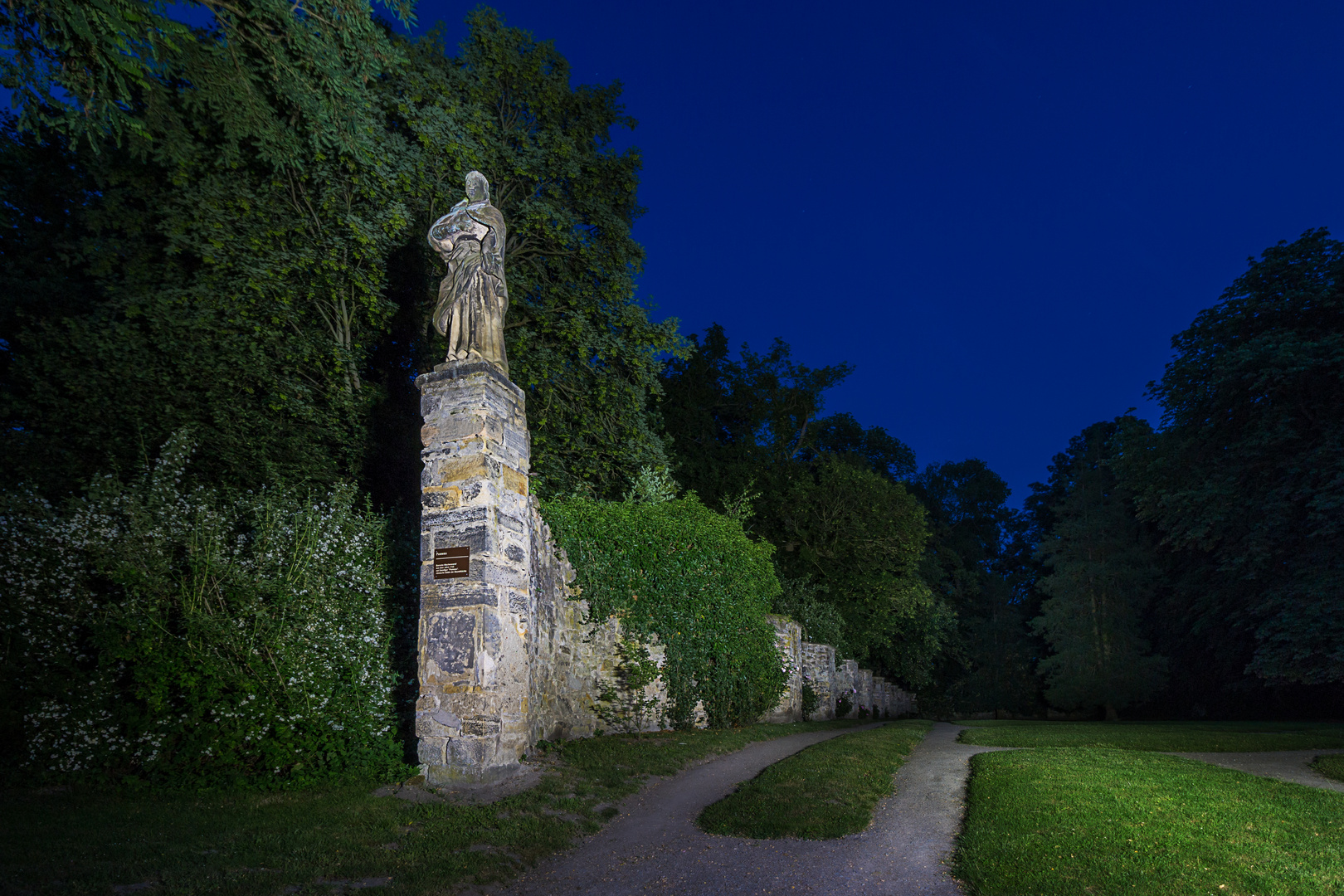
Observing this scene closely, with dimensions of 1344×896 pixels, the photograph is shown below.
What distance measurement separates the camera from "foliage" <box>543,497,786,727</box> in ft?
35.8

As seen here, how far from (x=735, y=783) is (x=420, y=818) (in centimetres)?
380

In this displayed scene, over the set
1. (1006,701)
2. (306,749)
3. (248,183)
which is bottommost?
(1006,701)

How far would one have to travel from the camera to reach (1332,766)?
927cm

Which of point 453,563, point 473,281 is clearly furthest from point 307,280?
point 453,563

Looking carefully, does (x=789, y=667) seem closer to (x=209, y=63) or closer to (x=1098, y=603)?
(x=1098, y=603)

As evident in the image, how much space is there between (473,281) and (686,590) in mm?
6520

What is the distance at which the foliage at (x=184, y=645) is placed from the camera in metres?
6.73

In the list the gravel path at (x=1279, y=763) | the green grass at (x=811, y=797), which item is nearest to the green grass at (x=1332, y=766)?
the gravel path at (x=1279, y=763)

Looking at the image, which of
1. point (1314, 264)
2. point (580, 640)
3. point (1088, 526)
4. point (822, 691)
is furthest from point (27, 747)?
point (1088, 526)

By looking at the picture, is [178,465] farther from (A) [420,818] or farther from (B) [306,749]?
(A) [420,818]

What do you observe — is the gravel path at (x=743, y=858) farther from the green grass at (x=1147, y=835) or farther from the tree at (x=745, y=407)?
the tree at (x=745, y=407)

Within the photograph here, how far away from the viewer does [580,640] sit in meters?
10.7

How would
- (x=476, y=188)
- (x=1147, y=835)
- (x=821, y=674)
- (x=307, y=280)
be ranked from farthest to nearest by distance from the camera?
(x=821, y=674), (x=307, y=280), (x=476, y=188), (x=1147, y=835)

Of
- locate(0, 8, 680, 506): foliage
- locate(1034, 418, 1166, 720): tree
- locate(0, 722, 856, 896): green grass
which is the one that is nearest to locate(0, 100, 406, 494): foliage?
locate(0, 8, 680, 506): foliage
